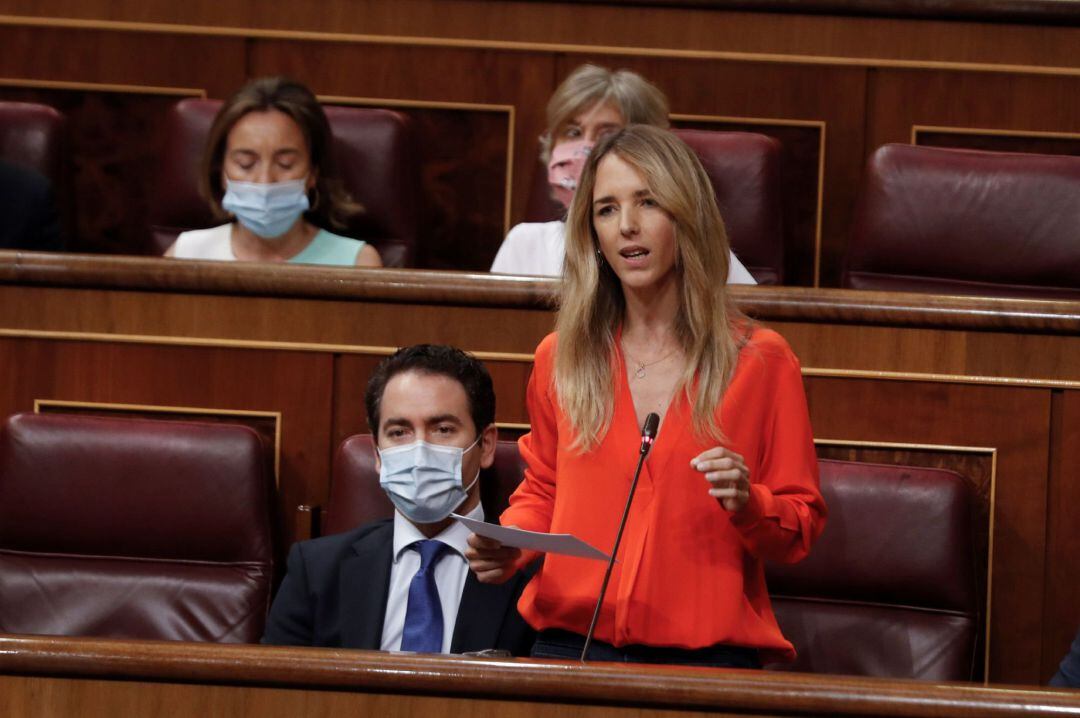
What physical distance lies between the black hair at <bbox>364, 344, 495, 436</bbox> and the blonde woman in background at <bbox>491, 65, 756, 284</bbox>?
37 cm

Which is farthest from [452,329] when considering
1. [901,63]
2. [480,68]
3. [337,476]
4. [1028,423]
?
[901,63]

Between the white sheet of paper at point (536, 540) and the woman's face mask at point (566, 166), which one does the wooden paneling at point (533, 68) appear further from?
the white sheet of paper at point (536, 540)

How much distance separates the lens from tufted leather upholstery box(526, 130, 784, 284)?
1.51 metres

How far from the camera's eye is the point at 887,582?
3.47 feet

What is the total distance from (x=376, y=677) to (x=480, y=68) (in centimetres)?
113

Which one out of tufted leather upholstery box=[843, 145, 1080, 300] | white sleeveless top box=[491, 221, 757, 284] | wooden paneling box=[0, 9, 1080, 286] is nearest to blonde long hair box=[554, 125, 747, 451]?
white sleeveless top box=[491, 221, 757, 284]

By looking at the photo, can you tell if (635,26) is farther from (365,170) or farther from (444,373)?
(444,373)

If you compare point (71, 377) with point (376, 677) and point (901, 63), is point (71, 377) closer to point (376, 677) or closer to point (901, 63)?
point (376, 677)

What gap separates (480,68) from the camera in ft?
5.61

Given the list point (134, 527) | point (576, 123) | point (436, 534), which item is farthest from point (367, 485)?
point (576, 123)

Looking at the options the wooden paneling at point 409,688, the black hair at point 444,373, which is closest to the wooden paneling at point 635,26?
the black hair at point 444,373

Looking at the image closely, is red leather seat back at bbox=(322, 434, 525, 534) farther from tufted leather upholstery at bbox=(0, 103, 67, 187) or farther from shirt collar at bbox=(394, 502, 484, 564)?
tufted leather upholstery at bbox=(0, 103, 67, 187)

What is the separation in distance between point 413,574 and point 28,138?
32.1 inches

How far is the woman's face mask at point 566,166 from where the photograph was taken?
146 centimetres
